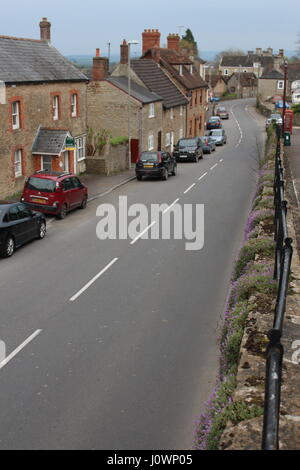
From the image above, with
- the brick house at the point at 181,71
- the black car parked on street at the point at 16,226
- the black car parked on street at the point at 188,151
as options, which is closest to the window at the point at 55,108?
the black car parked on street at the point at 16,226

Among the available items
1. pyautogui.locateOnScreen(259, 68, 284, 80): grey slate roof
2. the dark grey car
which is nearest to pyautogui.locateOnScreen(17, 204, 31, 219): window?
the dark grey car

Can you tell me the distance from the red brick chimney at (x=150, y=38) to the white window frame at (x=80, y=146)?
74.3 feet

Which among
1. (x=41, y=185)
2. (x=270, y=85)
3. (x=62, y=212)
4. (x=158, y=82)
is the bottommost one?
(x=62, y=212)

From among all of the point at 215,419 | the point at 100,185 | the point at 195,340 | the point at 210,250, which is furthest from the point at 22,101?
the point at 215,419

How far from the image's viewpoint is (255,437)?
16.8 feet

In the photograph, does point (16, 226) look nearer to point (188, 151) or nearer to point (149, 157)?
point (149, 157)

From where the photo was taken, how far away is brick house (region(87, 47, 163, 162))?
38597 mm

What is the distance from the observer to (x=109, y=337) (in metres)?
10.6

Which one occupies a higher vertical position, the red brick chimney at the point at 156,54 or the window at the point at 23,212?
the red brick chimney at the point at 156,54

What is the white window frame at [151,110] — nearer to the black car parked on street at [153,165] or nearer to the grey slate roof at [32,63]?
the black car parked on street at [153,165]

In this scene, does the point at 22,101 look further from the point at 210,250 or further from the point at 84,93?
the point at 210,250

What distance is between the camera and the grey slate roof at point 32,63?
26.0 meters

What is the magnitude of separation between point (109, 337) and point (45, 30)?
2699cm

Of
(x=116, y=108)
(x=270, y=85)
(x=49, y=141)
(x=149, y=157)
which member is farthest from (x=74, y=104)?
(x=270, y=85)
